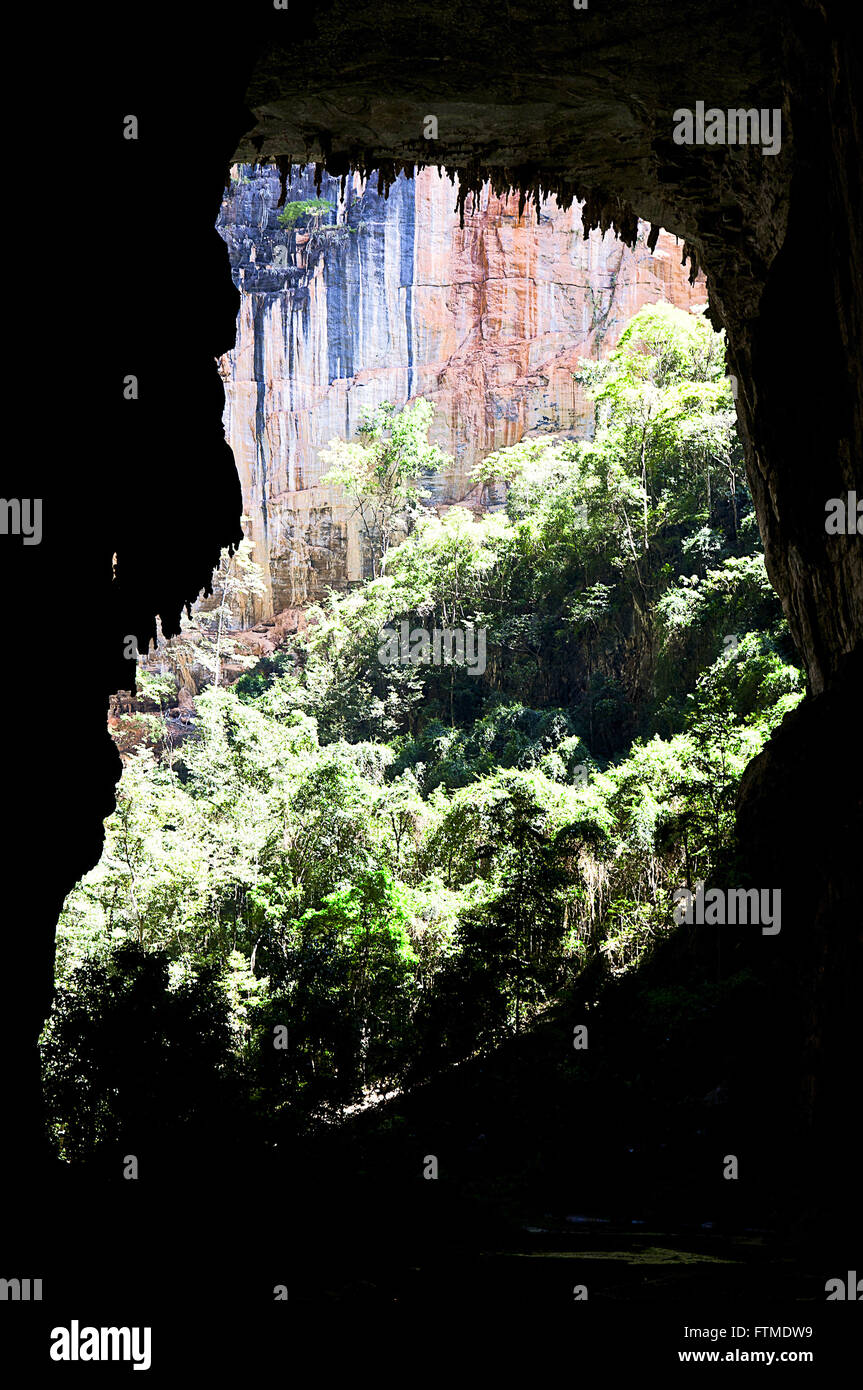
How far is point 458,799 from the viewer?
15.4 meters

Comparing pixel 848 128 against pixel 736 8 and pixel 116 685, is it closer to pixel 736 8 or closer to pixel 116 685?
pixel 736 8

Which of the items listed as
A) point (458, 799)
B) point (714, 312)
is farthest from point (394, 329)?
point (714, 312)

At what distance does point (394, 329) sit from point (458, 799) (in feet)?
79.8

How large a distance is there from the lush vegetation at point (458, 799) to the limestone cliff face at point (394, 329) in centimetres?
435

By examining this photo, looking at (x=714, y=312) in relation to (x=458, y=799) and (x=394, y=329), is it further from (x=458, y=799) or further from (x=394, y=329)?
(x=394, y=329)

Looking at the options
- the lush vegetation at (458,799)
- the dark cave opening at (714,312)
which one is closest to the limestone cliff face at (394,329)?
the lush vegetation at (458,799)

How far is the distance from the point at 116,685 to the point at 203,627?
31.7 meters

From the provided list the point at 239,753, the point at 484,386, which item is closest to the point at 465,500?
the point at 484,386

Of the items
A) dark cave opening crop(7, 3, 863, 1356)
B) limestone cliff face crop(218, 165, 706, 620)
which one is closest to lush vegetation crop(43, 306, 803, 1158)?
dark cave opening crop(7, 3, 863, 1356)

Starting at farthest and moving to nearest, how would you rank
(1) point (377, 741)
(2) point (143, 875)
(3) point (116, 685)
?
(1) point (377, 741), (2) point (143, 875), (3) point (116, 685)

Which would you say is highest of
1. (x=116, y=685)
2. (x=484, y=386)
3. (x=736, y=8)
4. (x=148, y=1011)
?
(x=484, y=386)

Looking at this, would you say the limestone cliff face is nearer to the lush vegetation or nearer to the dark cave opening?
the lush vegetation

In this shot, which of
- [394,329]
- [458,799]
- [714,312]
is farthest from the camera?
[394,329]

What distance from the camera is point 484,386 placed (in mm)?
34875
